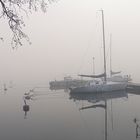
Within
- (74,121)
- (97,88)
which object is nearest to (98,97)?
(97,88)

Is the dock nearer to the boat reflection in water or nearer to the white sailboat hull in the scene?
the boat reflection in water

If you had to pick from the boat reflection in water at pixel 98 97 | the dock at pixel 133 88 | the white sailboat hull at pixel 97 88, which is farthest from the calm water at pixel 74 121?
the dock at pixel 133 88

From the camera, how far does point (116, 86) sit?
76188 mm

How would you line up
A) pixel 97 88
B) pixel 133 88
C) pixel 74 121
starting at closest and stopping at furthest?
1. pixel 74 121
2. pixel 97 88
3. pixel 133 88

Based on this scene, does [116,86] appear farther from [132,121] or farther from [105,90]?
[132,121]

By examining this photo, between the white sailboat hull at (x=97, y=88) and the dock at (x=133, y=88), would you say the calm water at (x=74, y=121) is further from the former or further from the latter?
the dock at (x=133, y=88)

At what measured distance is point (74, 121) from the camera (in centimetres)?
4262

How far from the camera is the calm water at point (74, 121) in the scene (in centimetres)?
3366

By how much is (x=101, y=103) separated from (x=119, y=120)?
64.3 feet

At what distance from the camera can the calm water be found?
33.7 metres

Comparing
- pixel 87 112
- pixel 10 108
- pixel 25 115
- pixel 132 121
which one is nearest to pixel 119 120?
pixel 132 121

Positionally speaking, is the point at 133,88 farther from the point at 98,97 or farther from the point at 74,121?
the point at 74,121

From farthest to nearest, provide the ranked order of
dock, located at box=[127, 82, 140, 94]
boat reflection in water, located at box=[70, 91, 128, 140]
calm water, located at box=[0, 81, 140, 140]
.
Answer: dock, located at box=[127, 82, 140, 94] < boat reflection in water, located at box=[70, 91, 128, 140] < calm water, located at box=[0, 81, 140, 140]

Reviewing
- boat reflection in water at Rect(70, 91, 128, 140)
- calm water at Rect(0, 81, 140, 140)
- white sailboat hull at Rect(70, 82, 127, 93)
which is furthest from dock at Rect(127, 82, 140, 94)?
calm water at Rect(0, 81, 140, 140)
